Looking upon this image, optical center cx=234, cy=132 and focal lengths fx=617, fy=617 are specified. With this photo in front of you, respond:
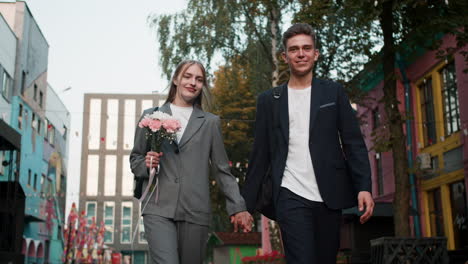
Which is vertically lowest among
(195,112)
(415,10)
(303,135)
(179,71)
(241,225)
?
(241,225)

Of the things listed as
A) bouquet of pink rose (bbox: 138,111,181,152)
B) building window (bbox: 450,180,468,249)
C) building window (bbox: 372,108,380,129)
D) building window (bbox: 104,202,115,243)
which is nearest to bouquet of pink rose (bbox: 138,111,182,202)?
bouquet of pink rose (bbox: 138,111,181,152)

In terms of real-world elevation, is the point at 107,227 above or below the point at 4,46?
below

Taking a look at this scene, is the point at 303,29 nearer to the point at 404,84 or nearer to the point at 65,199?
the point at 404,84

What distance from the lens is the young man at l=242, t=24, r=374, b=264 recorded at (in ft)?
12.7

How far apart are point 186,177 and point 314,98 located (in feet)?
3.51

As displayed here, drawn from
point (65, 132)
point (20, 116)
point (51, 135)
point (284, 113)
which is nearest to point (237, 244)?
point (20, 116)

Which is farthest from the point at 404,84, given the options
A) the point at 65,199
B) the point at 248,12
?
the point at 65,199

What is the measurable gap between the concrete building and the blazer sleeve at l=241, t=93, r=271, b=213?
260ft

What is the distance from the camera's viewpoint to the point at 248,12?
23.7 meters

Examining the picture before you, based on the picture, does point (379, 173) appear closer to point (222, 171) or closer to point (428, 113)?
point (428, 113)

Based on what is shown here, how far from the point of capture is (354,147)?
162 inches

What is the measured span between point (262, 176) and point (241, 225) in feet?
1.59

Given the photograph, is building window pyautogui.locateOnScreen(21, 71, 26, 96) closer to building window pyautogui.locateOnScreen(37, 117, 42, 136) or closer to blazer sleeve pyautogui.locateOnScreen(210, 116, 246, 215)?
building window pyautogui.locateOnScreen(37, 117, 42, 136)

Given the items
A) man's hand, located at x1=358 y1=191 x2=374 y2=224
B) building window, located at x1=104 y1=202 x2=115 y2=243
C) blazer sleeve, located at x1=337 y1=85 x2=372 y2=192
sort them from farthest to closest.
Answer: building window, located at x1=104 y1=202 x2=115 y2=243
blazer sleeve, located at x1=337 y1=85 x2=372 y2=192
man's hand, located at x1=358 y1=191 x2=374 y2=224
